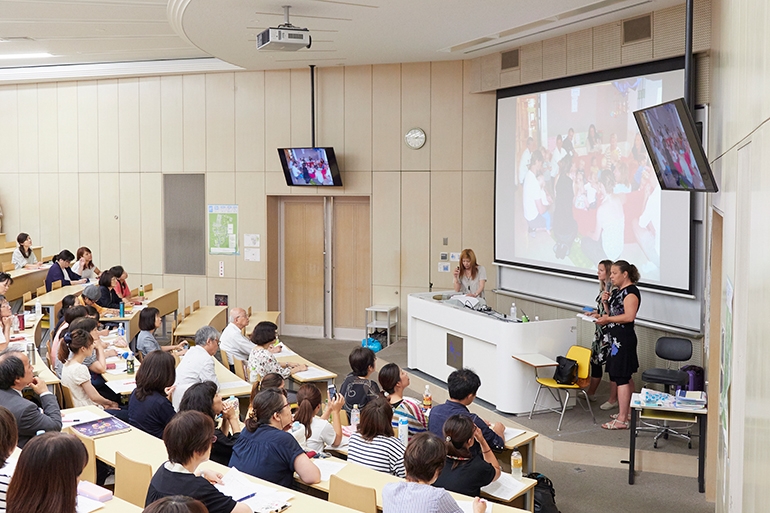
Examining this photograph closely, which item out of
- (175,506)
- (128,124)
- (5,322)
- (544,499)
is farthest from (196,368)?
(128,124)

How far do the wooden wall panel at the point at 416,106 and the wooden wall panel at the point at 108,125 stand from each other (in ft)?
16.5

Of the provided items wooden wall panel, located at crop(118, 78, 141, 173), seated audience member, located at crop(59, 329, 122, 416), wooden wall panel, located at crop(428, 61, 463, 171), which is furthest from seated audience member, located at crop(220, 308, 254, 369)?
wooden wall panel, located at crop(118, 78, 141, 173)

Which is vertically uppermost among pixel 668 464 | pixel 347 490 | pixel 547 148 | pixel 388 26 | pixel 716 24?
pixel 388 26

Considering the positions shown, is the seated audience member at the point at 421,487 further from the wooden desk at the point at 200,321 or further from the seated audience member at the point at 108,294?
the seated audience member at the point at 108,294

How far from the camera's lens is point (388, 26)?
862cm

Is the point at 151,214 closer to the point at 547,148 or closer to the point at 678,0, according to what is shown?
the point at 547,148

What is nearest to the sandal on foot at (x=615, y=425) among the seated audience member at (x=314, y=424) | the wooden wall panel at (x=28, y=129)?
the seated audience member at (x=314, y=424)

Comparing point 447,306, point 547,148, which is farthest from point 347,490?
point 547,148

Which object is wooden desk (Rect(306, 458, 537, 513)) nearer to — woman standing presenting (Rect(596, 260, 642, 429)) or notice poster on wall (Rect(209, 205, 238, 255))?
woman standing presenting (Rect(596, 260, 642, 429))

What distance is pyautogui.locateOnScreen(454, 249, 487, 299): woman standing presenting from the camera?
9195 millimetres

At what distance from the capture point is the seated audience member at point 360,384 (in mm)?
5969

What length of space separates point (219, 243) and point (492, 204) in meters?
4.54

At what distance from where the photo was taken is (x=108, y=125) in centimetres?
1300

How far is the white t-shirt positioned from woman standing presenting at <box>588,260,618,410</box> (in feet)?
14.8
